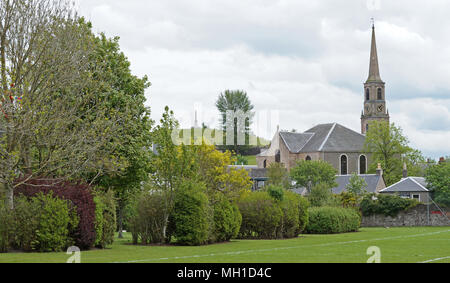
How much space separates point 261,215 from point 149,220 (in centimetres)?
722

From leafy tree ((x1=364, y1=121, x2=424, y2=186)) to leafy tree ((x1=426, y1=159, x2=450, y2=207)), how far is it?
83.8ft

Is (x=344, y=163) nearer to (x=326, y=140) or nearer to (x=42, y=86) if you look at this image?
(x=326, y=140)

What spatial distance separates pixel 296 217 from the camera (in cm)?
3291

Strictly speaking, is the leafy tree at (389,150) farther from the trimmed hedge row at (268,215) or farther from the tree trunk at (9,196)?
the tree trunk at (9,196)

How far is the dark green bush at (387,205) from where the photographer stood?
173ft

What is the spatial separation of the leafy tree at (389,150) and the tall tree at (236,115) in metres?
51.9

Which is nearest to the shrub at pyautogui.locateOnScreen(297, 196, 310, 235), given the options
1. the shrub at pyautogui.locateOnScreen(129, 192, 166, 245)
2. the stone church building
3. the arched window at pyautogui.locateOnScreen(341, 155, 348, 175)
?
the shrub at pyautogui.locateOnScreen(129, 192, 166, 245)

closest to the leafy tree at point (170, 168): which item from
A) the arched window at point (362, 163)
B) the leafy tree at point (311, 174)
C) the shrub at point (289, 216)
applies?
the shrub at point (289, 216)

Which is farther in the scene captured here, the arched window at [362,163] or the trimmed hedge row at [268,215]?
the arched window at [362,163]

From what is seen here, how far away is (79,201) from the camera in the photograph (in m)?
21.8

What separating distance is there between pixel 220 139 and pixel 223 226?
109361mm

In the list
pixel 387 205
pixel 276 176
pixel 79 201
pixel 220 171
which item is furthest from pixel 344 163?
pixel 79 201

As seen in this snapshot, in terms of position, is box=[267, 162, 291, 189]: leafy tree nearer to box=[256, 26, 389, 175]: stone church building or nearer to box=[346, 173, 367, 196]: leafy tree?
box=[346, 173, 367, 196]: leafy tree
